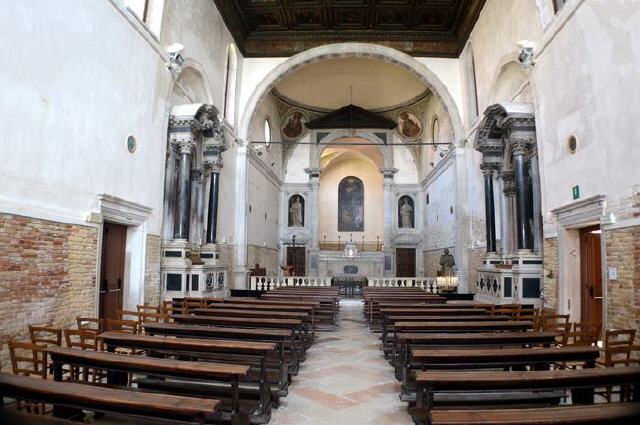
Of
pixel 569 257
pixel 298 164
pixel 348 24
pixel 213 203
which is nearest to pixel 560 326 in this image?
pixel 569 257

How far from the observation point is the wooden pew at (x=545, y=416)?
208 cm

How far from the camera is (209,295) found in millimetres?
11125

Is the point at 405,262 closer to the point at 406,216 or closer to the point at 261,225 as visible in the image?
the point at 406,216

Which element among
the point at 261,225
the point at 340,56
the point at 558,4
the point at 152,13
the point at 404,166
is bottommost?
the point at 261,225

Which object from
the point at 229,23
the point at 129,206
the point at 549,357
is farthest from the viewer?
the point at 229,23

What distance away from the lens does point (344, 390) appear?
466cm

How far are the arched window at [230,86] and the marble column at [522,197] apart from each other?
30.9 feet

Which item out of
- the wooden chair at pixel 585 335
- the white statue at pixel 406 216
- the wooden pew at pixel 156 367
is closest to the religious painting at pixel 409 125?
the white statue at pixel 406 216

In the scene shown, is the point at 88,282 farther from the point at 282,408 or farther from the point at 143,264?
the point at 282,408

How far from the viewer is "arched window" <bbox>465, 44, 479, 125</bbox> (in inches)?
574

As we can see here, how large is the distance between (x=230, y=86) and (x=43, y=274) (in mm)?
10620

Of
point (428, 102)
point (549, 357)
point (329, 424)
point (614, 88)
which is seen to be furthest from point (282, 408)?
point (428, 102)

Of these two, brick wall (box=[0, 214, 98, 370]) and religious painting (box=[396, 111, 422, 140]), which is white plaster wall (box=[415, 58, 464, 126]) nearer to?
religious painting (box=[396, 111, 422, 140])

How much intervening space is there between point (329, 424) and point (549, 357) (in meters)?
1.93
